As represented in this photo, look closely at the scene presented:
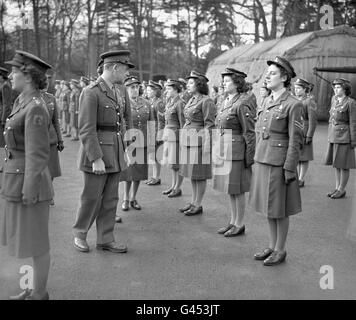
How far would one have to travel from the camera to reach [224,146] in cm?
517

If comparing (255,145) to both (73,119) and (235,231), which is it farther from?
(73,119)

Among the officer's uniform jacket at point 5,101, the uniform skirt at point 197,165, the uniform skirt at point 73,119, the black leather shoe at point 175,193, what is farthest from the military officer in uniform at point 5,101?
the uniform skirt at point 73,119

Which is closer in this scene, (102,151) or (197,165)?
(102,151)

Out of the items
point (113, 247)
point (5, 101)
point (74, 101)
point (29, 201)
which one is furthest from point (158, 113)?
point (74, 101)

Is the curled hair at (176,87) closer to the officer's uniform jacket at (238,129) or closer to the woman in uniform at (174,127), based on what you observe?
the woman in uniform at (174,127)

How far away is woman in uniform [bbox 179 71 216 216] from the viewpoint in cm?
597

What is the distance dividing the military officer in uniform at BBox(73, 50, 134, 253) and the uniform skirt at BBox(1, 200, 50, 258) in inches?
43.3

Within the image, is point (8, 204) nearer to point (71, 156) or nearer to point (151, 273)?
point (151, 273)

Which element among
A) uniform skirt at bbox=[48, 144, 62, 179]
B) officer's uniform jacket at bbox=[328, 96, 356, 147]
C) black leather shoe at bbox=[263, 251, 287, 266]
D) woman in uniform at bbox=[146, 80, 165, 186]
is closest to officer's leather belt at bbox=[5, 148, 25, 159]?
black leather shoe at bbox=[263, 251, 287, 266]

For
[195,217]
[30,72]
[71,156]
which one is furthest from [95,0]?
[30,72]

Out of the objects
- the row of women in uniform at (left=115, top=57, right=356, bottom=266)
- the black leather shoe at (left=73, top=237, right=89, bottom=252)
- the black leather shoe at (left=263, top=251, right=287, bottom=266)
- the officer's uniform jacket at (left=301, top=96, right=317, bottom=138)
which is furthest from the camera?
the officer's uniform jacket at (left=301, top=96, right=317, bottom=138)

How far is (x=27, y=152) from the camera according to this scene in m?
3.07

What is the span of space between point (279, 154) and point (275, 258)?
1.06 m

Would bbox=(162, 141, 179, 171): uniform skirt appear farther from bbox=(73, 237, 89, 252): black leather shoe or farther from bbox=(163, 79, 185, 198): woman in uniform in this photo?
bbox=(73, 237, 89, 252): black leather shoe
